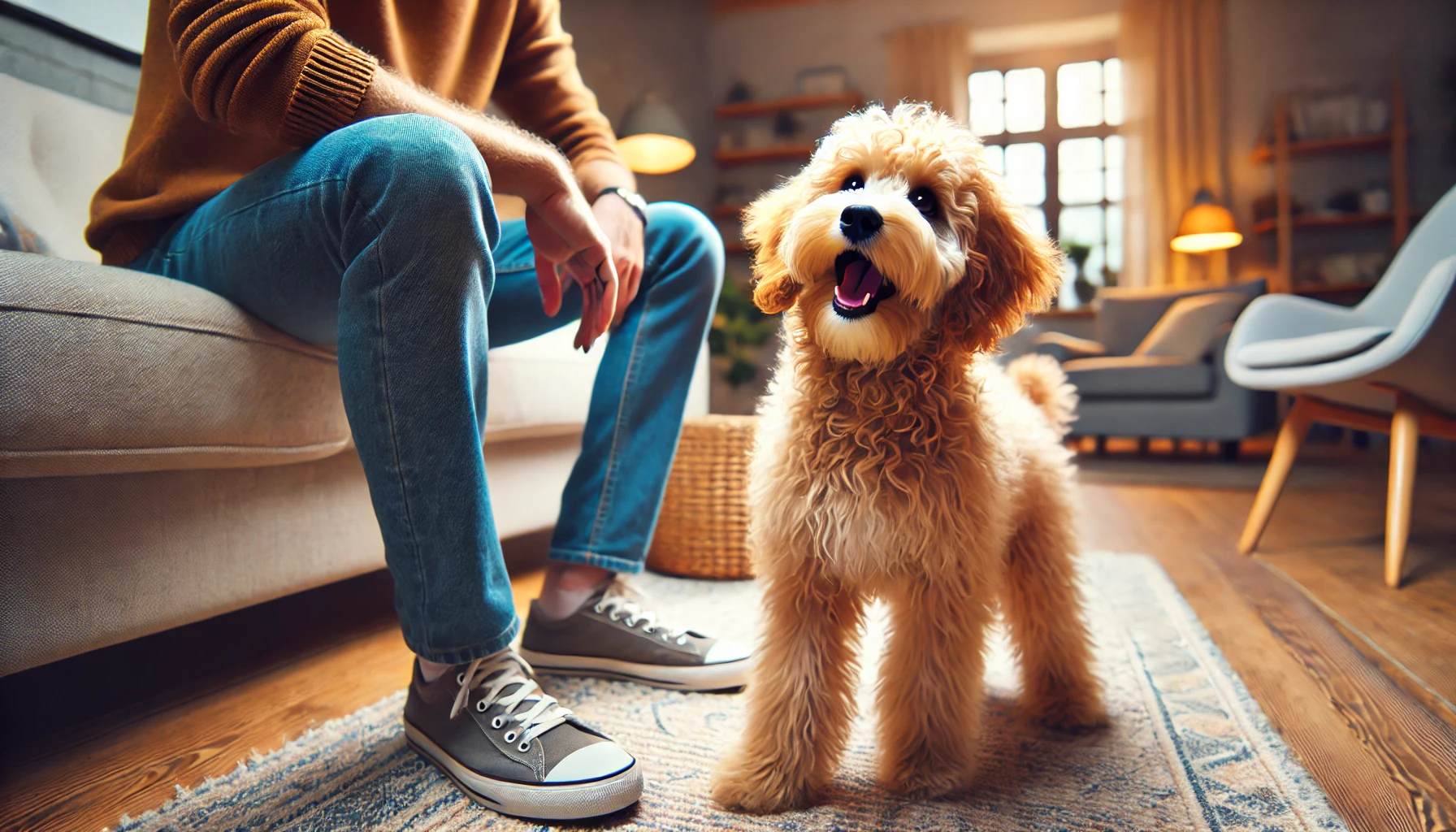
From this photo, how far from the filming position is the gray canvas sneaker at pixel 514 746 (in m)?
0.72

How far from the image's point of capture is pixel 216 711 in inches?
37.8

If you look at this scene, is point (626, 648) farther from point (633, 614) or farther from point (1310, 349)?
point (1310, 349)

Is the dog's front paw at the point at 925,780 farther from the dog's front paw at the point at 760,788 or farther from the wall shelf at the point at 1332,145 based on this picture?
the wall shelf at the point at 1332,145

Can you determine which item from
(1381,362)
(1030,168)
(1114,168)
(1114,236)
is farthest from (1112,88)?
(1381,362)

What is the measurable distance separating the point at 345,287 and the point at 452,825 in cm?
54

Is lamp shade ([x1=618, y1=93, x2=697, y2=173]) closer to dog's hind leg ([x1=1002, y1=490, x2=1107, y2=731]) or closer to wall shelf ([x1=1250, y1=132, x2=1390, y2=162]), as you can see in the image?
dog's hind leg ([x1=1002, y1=490, x2=1107, y2=731])

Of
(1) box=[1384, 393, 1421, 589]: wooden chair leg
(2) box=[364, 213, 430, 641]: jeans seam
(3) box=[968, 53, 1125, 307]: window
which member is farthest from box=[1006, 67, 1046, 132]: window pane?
(2) box=[364, 213, 430, 641]: jeans seam

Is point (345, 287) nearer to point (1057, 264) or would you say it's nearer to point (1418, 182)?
point (1057, 264)

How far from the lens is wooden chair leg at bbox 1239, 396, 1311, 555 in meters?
1.82

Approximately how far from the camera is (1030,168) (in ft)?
20.8

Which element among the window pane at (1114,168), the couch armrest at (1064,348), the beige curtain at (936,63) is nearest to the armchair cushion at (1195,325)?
the couch armrest at (1064,348)

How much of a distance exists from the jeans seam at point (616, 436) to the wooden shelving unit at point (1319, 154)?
5.79 meters

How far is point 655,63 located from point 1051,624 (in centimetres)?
523

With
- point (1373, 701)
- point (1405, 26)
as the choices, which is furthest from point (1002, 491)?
point (1405, 26)
